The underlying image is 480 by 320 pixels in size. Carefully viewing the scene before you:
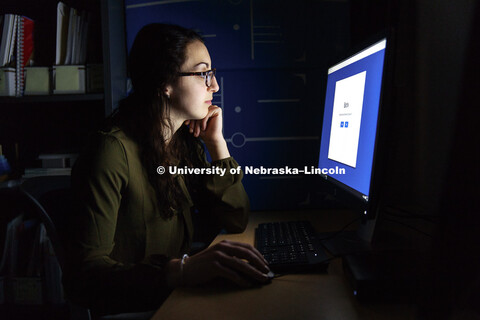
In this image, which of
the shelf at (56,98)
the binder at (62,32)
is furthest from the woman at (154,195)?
the binder at (62,32)

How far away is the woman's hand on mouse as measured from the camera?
696 millimetres

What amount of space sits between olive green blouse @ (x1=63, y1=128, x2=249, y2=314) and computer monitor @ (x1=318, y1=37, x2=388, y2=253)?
389 millimetres

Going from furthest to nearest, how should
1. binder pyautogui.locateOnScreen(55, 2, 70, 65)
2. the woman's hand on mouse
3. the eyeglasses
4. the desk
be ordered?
binder pyautogui.locateOnScreen(55, 2, 70, 65) → the eyeglasses → the woman's hand on mouse → the desk

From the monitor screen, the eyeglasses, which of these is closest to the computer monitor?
the monitor screen

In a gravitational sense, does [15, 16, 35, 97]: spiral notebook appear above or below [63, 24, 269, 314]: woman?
above

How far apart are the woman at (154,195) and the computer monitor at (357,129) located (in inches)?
12.5

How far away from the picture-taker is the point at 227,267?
70cm

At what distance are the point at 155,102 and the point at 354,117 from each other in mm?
649

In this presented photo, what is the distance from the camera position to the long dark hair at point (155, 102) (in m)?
1.07

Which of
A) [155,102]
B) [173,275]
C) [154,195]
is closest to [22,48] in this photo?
[155,102]

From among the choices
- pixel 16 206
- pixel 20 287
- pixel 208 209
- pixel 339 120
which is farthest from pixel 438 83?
pixel 16 206

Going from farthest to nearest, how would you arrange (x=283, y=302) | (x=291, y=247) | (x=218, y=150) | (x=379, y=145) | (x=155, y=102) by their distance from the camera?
(x=218, y=150) < (x=155, y=102) < (x=291, y=247) < (x=379, y=145) < (x=283, y=302)

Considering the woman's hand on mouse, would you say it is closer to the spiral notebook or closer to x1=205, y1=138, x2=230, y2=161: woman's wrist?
x1=205, y1=138, x2=230, y2=161: woman's wrist

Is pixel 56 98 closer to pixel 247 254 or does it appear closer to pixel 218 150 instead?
pixel 218 150
